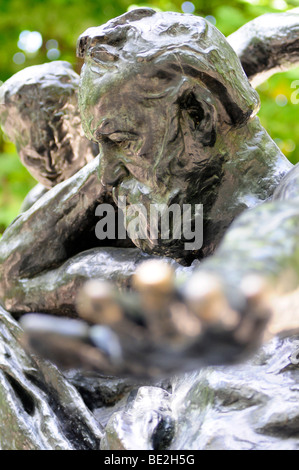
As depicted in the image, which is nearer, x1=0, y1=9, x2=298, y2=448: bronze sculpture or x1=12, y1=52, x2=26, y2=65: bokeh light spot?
x1=0, y1=9, x2=298, y2=448: bronze sculpture

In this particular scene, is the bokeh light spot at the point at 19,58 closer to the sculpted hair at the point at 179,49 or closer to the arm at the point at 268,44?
the arm at the point at 268,44

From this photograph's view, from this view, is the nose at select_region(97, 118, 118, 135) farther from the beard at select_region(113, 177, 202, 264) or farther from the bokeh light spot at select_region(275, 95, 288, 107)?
the bokeh light spot at select_region(275, 95, 288, 107)

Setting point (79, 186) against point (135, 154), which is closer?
point (135, 154)

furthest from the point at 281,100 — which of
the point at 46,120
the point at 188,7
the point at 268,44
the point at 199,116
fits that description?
the point at 199,116

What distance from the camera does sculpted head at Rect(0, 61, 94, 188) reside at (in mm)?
1661

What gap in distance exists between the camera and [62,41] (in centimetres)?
402

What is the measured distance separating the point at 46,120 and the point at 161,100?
601 millimetres

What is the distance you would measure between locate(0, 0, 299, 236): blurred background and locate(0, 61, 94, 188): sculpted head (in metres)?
1.57

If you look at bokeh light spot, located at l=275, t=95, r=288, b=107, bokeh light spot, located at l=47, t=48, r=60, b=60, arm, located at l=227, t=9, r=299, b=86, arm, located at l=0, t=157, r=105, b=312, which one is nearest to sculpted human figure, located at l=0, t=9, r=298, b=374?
arm, located at l=0, t=157, r=105, b=312

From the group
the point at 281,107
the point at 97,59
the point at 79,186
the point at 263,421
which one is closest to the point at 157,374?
the point at 263,421

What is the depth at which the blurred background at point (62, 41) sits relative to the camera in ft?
11.4

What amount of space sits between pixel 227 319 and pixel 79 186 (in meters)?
0.94

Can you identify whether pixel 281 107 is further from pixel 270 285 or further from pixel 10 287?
pixel 270 285

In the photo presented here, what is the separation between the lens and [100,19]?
3.59 m
